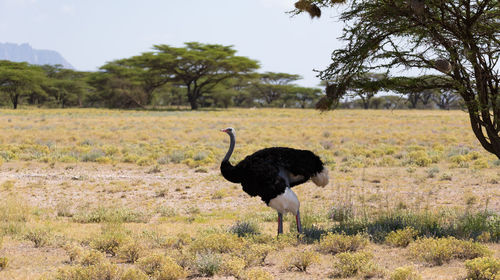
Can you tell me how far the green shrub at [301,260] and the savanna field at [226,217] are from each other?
0.01 meters

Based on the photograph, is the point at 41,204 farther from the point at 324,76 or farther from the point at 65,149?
the point at 65,149

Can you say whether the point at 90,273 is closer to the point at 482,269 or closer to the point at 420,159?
the point at 482,269

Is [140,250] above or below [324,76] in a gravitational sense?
below

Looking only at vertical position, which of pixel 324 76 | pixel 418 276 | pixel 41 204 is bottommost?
pixel 41 204

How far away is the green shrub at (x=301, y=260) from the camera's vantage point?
5846 mm

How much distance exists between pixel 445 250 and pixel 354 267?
1.24m

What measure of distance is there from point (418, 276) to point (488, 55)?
177 inches

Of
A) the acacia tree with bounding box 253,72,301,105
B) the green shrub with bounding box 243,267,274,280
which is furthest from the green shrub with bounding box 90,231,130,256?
the acacia tree with bounding box 253,72,301,105

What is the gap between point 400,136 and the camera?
27469 mm

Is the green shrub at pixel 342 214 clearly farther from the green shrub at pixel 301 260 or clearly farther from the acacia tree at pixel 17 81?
the acacia tree at pixel 17 81

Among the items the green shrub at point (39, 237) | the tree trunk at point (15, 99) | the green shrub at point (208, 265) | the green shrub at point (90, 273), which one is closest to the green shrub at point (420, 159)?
the green shrub at point (208, 265)

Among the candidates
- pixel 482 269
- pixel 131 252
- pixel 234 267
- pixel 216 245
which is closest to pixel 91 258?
pixel 131 252

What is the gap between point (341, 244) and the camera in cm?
656

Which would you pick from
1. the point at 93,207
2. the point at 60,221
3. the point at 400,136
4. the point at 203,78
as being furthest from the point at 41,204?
the point at 203,78
